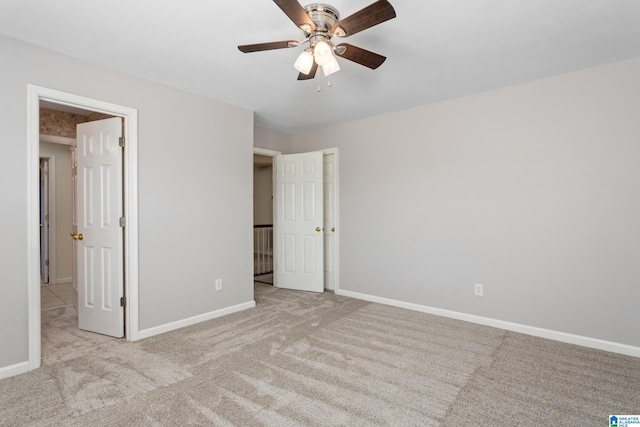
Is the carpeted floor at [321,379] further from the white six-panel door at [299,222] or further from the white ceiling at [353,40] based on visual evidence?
the white ceiling at [353,40]

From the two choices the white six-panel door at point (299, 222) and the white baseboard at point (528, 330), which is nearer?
the white baseboard at point (528, 330)

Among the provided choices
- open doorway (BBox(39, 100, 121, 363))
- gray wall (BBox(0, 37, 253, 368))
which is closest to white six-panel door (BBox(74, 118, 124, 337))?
gray wall (BBox(0, 37, 253, 368))

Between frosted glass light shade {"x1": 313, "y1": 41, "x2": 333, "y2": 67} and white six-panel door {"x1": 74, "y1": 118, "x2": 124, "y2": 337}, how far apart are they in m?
2.15

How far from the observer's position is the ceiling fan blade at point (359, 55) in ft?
6.52

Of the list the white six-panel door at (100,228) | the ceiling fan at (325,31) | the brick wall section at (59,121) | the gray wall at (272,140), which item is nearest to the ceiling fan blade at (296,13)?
the ceiling fan at (325,31)

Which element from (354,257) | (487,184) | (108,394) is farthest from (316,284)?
(108,394)

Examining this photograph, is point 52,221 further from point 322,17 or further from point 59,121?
point 322,17

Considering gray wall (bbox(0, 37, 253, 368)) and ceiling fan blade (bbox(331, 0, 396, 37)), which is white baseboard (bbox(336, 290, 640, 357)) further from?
ceiling fan blade (bbox(331, 0, 396, 37))

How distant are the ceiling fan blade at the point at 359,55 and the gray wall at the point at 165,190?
2.07 meters

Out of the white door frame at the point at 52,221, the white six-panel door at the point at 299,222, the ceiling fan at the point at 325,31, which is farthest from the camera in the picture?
the white door frame at the point at 52,221

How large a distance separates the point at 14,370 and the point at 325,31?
3246mm

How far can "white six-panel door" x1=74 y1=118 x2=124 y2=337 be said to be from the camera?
304cm

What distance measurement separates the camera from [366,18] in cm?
172

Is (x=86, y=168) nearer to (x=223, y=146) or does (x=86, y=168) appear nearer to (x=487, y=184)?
(x=223, y=146)
